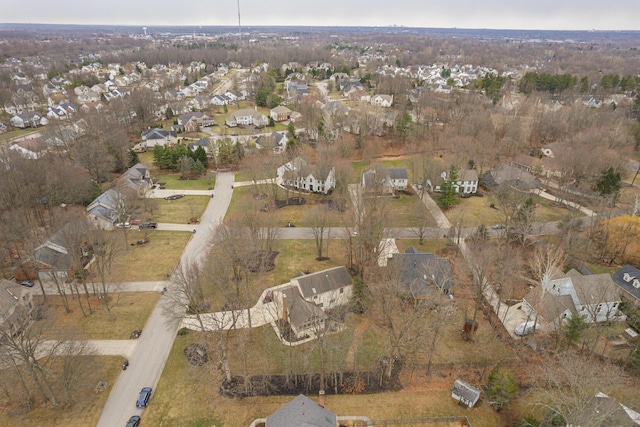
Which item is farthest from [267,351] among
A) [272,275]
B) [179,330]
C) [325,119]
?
[325,119]

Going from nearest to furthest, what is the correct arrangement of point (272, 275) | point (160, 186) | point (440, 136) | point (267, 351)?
point (267, 351), point (272, 275), point (160, 186), point (440, 136)

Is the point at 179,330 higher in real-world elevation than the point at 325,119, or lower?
lower

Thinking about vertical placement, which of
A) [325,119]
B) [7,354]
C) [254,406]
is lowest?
[254,406]

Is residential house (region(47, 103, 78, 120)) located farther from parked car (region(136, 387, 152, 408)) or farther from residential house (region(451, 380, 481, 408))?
residential house (region(451, 380, 481, 408))

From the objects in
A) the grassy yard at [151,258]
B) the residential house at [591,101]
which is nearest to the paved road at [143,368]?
the grassy yard at [151,258]

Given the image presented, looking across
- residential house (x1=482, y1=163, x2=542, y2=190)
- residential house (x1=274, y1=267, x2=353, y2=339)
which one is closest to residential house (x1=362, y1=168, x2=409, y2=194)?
residential house (x1=482, y1=163, x2=542, y2=190)

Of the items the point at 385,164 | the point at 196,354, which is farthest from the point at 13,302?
the point at 385,164

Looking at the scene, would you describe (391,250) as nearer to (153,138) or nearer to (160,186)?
(160,186)
